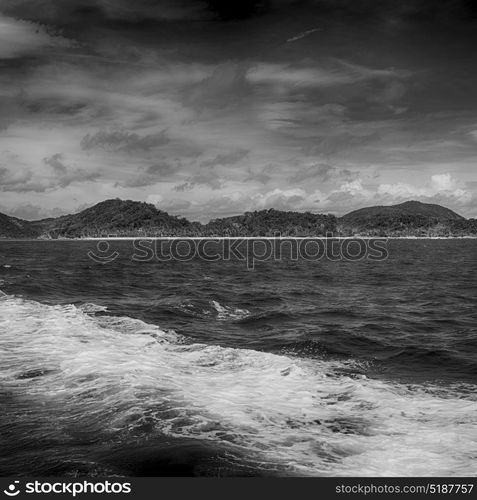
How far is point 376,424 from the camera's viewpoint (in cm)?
1049

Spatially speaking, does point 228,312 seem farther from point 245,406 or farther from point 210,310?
point 245,406

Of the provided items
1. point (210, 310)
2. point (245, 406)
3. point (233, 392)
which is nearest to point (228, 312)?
point (210, 310)

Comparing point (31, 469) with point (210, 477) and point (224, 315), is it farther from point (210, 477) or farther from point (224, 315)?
point (224, 315)

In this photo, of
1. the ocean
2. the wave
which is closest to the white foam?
the wave

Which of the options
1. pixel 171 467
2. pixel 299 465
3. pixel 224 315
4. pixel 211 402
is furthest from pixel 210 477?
pixel 224 315

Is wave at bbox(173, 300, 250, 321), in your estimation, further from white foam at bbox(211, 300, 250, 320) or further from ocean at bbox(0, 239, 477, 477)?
ocean at bbox(0, 239, 477, 477)

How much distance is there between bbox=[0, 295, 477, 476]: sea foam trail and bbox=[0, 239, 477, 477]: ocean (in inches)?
1.7

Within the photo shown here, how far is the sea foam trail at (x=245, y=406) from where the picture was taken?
891 cm

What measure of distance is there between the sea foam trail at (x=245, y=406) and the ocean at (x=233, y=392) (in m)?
0.04

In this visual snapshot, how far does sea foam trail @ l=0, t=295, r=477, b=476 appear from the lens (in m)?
8.91

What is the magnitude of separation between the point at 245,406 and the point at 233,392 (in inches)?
42.4

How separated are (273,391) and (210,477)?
508cm

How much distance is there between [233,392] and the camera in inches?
489

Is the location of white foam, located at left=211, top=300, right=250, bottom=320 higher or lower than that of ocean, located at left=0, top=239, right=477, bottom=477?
lower
